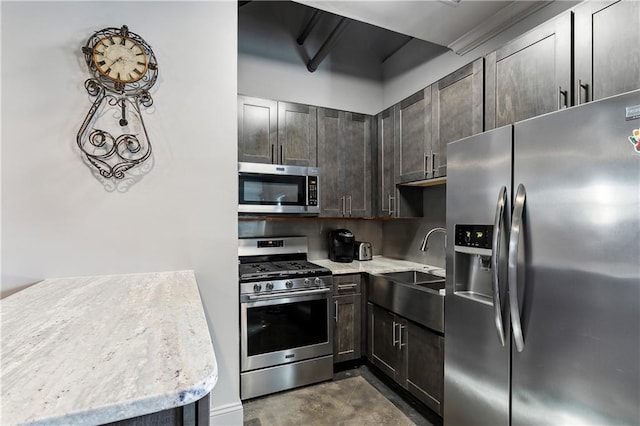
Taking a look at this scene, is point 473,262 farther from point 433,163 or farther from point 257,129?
point 257,129

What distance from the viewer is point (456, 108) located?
210 cm

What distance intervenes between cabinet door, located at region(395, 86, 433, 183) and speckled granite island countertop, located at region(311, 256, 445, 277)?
2.66ft

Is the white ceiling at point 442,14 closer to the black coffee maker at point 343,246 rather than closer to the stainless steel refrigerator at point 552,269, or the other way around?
the stainless steel refrigerator at point 552,269

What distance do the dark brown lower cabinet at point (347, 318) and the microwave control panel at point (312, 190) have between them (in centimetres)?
71

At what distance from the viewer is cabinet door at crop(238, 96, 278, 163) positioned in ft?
8.39

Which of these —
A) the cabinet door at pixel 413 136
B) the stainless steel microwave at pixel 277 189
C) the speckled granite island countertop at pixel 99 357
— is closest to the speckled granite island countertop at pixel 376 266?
the stainless steel microwave at pixel 277 189

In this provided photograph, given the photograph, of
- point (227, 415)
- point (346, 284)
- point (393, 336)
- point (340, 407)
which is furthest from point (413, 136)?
point (227, 415)

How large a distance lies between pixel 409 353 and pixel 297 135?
80.8 inches

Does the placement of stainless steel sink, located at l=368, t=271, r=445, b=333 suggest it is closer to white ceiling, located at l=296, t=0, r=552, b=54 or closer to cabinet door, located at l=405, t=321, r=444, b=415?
cabinet door, located at l=405, t=321, r=444, b=415

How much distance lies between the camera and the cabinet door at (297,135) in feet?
8.88

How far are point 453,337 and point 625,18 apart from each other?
5.52 ft

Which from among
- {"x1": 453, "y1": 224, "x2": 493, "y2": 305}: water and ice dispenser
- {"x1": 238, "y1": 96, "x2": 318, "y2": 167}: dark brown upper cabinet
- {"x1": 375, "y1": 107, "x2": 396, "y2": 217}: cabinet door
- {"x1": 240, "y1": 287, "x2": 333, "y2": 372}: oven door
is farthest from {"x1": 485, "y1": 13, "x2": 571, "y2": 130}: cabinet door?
{"x1": 240, "y1": 287, "x2": 333, "y2": 372}: oven door

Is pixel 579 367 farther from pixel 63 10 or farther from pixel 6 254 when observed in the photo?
pixel 63 10

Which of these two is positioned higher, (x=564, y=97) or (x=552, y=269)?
(x=564, y=97)
